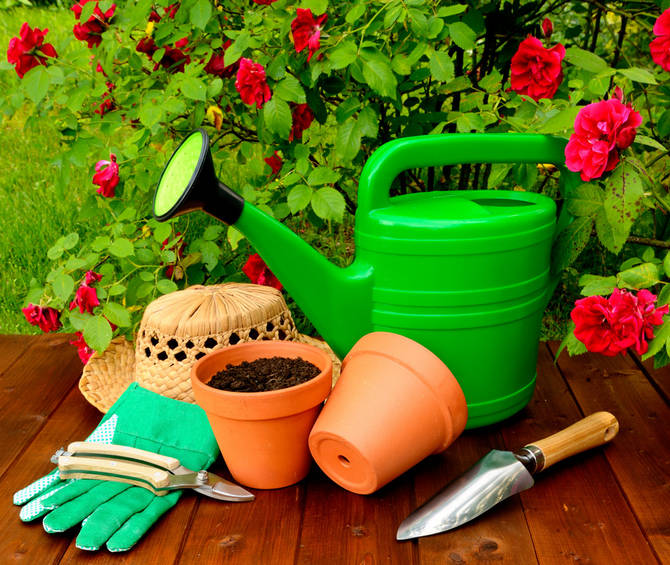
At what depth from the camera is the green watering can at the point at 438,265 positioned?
3.50ft

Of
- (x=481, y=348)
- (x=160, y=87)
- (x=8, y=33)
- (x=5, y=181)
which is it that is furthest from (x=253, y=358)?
(x=8, y=33)

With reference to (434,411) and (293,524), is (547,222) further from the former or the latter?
(293,524)

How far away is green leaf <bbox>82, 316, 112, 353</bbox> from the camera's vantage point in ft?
4.07

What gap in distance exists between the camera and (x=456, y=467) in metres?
1.13

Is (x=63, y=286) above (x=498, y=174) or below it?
below

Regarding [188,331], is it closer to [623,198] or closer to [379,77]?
[379,77]

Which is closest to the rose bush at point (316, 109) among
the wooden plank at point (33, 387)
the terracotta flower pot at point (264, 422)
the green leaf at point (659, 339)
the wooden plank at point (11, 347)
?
the green leaf at point (659, 339)

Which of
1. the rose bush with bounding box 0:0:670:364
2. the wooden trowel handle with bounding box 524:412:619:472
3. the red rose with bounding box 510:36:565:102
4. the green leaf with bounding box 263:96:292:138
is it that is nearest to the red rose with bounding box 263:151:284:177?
the rose bush with bounding box 0:0:670:364

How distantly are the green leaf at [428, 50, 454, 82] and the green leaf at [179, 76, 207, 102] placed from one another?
42 centimetres

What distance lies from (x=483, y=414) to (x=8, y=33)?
10.9 feet

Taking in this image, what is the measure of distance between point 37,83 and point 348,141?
59 cm

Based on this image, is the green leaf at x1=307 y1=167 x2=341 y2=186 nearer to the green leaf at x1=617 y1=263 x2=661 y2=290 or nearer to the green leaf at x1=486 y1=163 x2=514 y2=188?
the green leaf at x1=486 y1=163 x2=514 y2=188

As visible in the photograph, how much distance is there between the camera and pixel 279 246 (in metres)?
1.08

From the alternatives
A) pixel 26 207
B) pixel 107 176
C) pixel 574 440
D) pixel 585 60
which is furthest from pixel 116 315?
pixel 26 207
